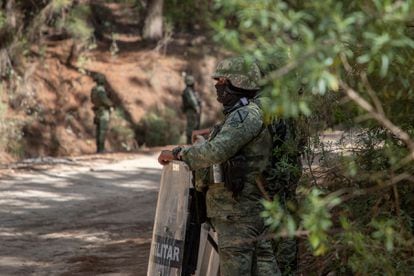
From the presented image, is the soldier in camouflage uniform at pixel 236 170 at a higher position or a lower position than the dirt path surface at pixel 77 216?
higher

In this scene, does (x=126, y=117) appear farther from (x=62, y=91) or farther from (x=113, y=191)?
(x=113, y=191)

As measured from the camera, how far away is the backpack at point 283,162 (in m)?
6.00

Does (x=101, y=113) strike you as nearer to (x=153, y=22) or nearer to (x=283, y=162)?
(x=153, y=22)

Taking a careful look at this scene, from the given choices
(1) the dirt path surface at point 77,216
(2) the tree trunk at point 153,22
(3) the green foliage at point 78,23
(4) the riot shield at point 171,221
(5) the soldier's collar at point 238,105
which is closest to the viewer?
(5) the soldier's collar at point 238,105

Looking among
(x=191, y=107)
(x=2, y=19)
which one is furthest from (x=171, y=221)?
(x=2, y=19)

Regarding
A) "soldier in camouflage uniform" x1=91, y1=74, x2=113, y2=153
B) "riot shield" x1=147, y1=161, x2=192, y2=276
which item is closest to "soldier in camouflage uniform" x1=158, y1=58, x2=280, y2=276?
"riot shield" x1=147, y1=161, x2=192, y2=276

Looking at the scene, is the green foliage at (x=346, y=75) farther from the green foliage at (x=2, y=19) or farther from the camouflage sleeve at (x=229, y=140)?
the green foliage at (x=2, y=19)

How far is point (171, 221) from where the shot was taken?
5.90 metres

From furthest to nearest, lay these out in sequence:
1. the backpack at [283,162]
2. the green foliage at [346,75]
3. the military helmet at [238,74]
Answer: the backpack at [283,162] < the military helmet at [238,74] < the green foliage at [346,75]

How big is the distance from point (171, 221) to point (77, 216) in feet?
20.5

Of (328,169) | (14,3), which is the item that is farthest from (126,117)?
(328,169)

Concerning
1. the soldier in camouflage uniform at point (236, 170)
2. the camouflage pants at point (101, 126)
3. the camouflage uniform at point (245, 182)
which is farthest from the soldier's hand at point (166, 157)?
the camouflage pants at point (101, 126)

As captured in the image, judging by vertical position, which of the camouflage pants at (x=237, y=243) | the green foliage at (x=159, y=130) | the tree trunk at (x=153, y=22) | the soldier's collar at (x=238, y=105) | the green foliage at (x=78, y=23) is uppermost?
the tree trunk at (x=153, y=22)

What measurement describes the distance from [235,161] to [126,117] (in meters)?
21.1
